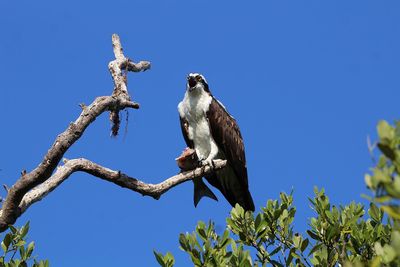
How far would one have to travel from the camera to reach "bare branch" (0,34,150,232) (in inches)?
239

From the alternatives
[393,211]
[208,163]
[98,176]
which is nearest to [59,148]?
[98,176]

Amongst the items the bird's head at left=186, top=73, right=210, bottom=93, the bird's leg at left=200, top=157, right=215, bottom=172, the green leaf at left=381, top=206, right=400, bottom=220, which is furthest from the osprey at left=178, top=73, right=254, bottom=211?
the green leaf at left=381, top=206, right=400, bottom=220

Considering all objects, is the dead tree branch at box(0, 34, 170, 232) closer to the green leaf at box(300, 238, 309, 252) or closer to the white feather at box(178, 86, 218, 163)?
the green leaf at box(300, 238, 309, 252)

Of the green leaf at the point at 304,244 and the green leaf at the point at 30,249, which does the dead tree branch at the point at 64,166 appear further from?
the green leaf at the point at 304,244

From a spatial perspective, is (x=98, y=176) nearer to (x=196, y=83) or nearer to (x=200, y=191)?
(x=200, y=191)

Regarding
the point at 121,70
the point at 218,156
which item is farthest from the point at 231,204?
the point at 121,70

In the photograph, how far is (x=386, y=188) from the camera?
2.22 meters

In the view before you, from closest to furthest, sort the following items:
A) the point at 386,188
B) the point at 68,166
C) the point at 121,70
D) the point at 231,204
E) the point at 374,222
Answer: the point at 386,188 → the point at 374,222 → the point at 68,166 → the point at 121,70 → the point at 231,204

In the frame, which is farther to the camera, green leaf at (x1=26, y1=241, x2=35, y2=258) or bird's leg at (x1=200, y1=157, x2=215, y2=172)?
bird's leg at (x1=200, y1=157, x2=215, y2=172)

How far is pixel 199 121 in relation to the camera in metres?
9.75

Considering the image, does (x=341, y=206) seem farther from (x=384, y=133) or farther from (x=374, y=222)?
(x=384, y=133)

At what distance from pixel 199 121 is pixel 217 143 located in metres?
0.43

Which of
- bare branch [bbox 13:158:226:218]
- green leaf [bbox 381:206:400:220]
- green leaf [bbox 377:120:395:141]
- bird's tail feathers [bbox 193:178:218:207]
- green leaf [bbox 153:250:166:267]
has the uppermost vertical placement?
bird's tail feathers [bbox 193:178:218:207]

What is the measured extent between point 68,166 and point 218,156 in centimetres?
346
